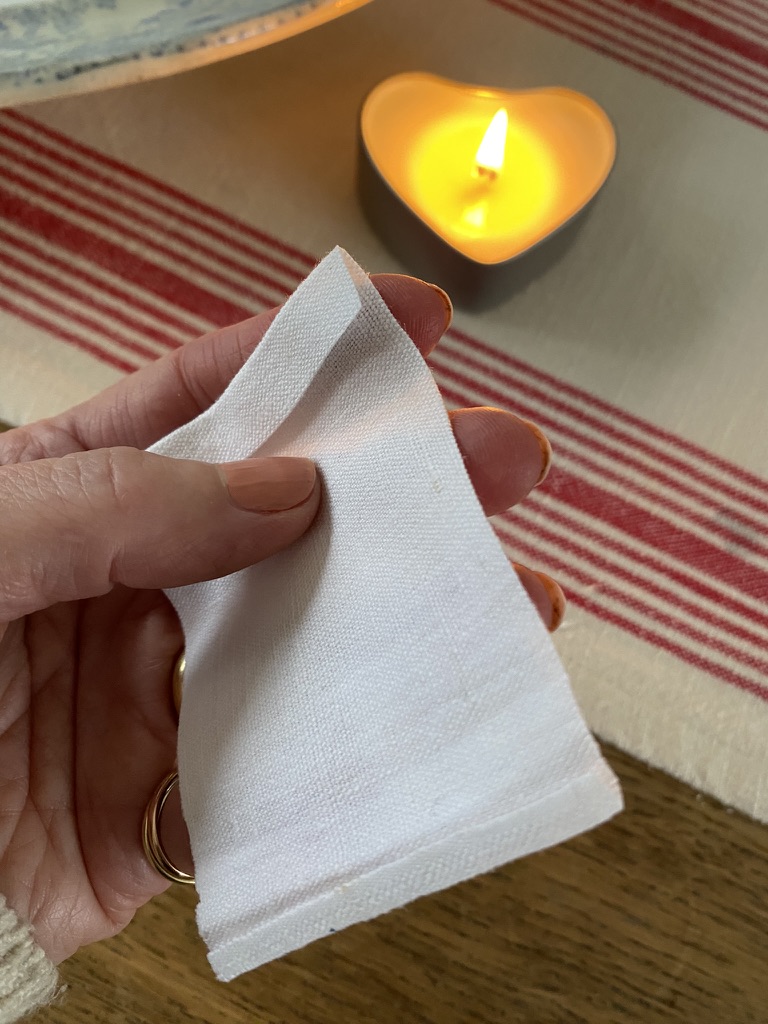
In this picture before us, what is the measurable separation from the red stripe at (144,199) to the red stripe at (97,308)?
0.05m

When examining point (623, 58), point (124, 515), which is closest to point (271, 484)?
point (124, 515)

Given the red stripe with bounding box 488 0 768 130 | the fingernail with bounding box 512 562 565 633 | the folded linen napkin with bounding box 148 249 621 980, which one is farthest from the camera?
the red stripe with bounding box 488 0 768 130

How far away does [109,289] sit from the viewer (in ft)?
1.25

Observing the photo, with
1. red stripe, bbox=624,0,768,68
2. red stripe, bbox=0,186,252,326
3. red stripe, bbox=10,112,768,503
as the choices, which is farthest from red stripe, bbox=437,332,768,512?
red stripe, bbox=624,0,768,68

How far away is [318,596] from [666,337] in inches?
9.0

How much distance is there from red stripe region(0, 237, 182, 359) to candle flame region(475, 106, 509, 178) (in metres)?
0.16

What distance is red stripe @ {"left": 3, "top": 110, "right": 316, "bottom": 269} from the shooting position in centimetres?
39

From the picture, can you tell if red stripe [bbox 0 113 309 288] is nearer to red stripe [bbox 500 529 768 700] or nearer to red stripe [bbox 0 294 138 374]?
red stripe [bbox 0 294 138 374]

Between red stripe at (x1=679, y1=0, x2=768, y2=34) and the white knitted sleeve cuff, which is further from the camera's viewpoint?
red stripe at (x1=679, y1=0, x2=768, y2=34)

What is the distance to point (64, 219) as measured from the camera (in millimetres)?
388

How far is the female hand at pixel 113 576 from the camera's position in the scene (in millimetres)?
249

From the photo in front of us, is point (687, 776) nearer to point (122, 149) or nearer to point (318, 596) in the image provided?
point (318, 596)

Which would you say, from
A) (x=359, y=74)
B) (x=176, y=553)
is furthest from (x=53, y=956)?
(x=359, y=74)

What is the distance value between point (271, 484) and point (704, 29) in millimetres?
357
